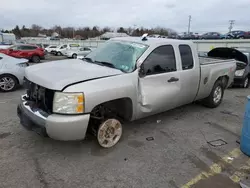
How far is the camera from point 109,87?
119 inches

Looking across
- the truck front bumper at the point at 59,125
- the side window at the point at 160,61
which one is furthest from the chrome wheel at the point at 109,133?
the side window at the point at 160,61

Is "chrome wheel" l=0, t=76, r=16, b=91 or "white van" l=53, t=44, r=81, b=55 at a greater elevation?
"white van" l=53, t=44, r=81, b=55

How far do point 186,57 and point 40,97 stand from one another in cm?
304

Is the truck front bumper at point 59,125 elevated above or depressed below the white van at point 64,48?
below

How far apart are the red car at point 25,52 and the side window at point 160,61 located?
1767 centimetres

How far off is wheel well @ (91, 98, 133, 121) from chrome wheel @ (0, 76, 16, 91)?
500 centimetres

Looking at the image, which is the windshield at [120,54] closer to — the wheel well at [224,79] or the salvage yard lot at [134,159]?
the salvage yard lot at [134,159]

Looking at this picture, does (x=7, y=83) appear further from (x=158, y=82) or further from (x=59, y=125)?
(x=158, y=82)

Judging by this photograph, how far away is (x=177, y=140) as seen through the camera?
3.86 metres

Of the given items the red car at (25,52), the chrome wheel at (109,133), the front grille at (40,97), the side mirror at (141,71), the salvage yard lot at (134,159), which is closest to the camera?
the salvage yard lot at (134,159)

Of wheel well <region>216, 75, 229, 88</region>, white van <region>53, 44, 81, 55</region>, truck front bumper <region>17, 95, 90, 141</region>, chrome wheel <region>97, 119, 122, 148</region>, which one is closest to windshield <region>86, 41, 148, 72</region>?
chrome wheel <region>97, 119, 122, 148</region>

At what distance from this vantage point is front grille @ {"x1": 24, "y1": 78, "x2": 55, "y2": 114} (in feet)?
9.61

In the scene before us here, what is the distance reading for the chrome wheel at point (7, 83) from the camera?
6855 millimetres

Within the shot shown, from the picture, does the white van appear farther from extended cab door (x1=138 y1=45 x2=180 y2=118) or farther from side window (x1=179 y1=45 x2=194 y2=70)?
extended cab door (x1=138 y1=45 x2=180 y2=118)
